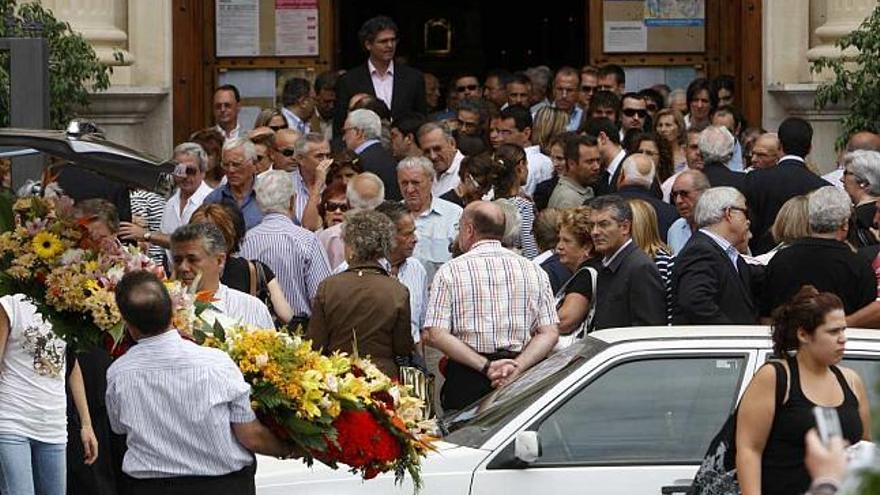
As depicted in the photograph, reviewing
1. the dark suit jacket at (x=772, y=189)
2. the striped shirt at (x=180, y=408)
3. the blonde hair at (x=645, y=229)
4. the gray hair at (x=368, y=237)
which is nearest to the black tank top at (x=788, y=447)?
the striped shirt at (x=180, y=408)

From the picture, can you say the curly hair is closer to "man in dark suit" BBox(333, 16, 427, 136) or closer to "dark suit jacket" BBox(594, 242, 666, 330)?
"dark suit jacket" BBox(594, 242, 666, 330)

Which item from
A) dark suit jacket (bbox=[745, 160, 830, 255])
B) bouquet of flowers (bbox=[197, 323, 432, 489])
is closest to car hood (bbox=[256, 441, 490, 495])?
bouquet of flowers (bbox=[197, 323, 432, 489])

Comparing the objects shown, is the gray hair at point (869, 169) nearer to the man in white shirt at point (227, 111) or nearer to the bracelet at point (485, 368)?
the bracelet at point (485, 368)

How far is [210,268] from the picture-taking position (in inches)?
411

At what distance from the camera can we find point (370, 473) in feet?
25.9

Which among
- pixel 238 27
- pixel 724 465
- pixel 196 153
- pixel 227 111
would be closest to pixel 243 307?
pixel 724 465

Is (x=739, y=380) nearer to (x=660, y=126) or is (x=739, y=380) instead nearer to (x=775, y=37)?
(x=660, y=126)

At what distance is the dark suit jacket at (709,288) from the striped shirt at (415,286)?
1.51 m

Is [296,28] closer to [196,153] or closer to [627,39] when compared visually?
[627,39]

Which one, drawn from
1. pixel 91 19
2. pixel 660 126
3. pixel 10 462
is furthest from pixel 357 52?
pixel 10 462

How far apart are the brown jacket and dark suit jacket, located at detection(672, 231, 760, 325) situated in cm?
138

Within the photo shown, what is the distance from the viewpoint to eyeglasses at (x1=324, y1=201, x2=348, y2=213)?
13.0m

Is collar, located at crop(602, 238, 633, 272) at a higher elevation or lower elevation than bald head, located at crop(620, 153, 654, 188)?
lower

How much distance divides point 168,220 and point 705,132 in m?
3.52
